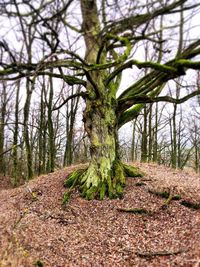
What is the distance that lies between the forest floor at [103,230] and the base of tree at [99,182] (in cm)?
26

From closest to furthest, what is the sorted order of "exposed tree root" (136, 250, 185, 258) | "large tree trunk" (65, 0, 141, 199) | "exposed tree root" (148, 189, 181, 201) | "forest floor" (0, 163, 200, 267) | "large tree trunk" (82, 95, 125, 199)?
"exposed tree root" (136, 250, 185, 258), "forest floor" (0, 163, 200, 267), "exposed tree root" (148, 189, 181, 201), "large tree trunk" (65, 0, 141, 199), "large tree trunk" (82, 95, 125, 199)

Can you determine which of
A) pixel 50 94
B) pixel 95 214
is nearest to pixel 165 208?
pixel 95 214

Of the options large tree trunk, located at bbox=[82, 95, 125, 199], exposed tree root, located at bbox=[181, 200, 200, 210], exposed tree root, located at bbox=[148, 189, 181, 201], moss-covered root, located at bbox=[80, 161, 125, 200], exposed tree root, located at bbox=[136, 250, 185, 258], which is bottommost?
exposed tree root, located at bbox=[136, 250, 185, 258]

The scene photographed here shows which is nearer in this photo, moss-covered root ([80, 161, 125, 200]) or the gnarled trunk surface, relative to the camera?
moss-covered root ([80, 161, 125, 200])

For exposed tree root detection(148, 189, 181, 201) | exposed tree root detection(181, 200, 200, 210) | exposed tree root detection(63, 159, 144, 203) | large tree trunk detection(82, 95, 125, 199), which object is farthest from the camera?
large tree trunk detection(82, 95, 125, 199)

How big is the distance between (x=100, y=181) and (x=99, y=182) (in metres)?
0.04

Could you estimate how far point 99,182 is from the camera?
9.76 m

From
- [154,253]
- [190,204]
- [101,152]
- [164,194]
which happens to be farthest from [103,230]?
[101,152]

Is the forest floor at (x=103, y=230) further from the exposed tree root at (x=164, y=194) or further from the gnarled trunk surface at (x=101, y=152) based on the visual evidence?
the gnarled trunk surface at (x=101, y=152)

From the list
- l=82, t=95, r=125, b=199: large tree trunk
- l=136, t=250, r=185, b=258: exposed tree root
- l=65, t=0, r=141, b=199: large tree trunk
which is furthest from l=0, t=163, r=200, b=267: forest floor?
l=82, t=95, r=125, b=199: large tree trunk

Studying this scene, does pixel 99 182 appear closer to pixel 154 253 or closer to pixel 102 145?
pixel 102 145

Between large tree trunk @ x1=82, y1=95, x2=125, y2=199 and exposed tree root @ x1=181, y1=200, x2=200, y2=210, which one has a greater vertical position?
large tree trunk @ x1=82, y1=95, x2=125, y2=199

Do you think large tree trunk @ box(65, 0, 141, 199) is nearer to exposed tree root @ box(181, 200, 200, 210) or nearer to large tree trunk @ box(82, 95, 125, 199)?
large tree trunk @ box(82, 95, 125, 199)

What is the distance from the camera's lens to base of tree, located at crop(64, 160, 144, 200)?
951cm
